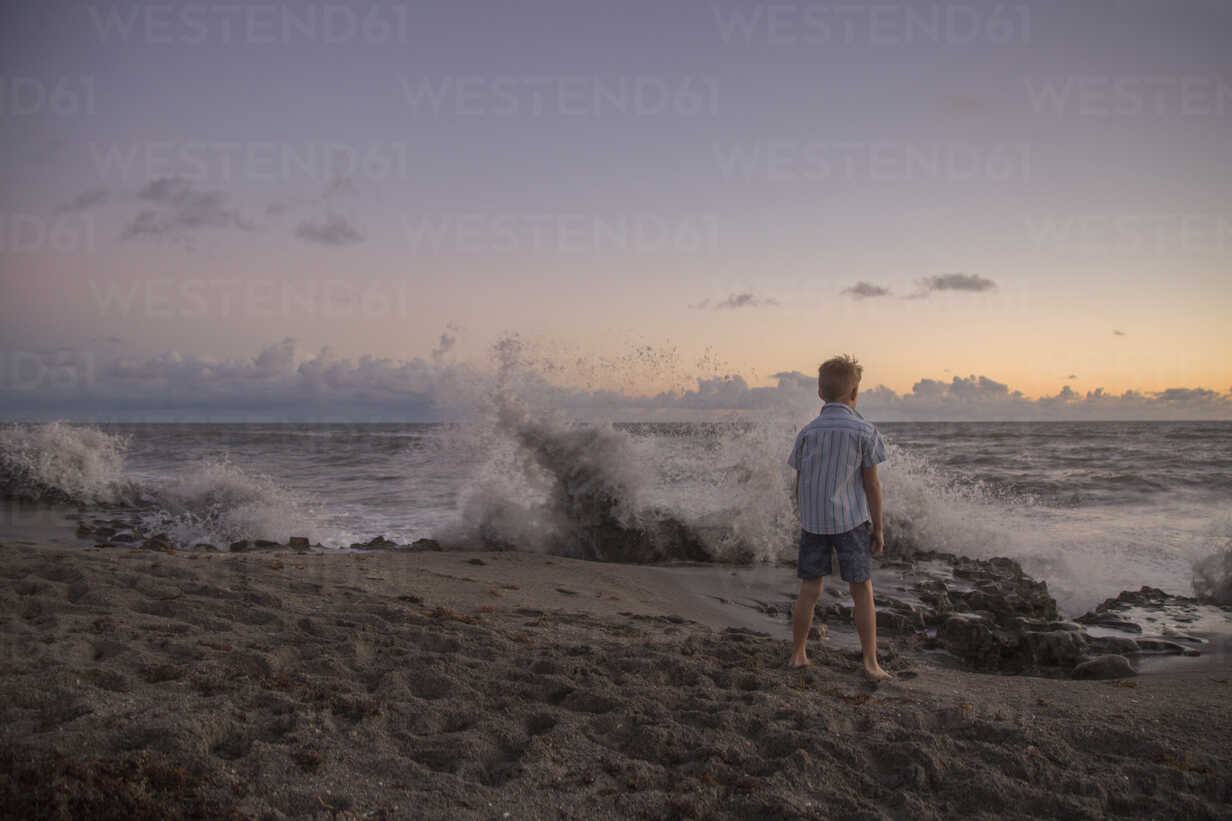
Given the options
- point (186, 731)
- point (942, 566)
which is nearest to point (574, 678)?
point (186, 731)

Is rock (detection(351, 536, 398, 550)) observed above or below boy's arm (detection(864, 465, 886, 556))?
below

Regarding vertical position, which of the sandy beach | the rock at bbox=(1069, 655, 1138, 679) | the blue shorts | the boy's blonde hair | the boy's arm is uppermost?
the boy's blonde hair

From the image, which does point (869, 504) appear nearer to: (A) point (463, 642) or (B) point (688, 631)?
(B) point (688, 631)

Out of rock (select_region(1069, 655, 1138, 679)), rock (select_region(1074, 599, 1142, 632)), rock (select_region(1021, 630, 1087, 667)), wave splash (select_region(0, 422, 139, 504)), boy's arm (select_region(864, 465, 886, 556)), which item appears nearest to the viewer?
boy's arm (select_region(864, 465, 886, 556))

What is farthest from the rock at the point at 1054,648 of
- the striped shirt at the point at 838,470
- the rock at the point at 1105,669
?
the striped shirt at the point at 838,470

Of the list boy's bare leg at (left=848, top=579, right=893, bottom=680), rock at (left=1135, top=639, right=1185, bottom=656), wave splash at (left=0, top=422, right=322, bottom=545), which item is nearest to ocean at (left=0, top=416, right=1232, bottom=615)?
wave splash at (left=0, top=422, right=322, bottom=545)

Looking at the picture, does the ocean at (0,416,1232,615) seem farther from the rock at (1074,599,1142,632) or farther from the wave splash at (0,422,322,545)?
the rock at (1074,599,1142,632)

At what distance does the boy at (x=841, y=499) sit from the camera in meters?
4.16

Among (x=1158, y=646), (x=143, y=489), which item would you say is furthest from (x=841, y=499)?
(x=143, y=489)

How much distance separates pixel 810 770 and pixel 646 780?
0.68 meters

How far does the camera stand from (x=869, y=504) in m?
4.16

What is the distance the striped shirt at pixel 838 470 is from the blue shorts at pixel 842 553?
0.18 feet

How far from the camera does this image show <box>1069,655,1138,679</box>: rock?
4812mm

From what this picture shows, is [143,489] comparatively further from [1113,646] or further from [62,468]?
[1113,646]
